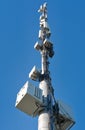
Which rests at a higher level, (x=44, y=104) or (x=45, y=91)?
(x=45, y=91)

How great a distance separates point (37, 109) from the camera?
18250 millimetres

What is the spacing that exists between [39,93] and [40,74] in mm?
2173

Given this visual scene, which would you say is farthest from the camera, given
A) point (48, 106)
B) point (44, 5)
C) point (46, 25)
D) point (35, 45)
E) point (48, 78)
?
point (44, 5)

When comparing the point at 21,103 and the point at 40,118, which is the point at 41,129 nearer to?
the point at 40,118

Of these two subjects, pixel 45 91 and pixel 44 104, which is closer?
pixel 44 104

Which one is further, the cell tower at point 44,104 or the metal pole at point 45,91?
the cell tower at point 44,104

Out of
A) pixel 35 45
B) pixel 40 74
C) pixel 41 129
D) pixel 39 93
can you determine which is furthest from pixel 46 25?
pixel 41 129

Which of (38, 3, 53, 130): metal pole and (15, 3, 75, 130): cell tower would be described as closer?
(38, 3, 53, 130): metal pole

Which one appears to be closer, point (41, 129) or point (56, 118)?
point (41, 129)

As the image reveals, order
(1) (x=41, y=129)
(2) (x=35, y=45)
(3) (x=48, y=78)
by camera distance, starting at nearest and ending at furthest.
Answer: (1) (x=41, y=129) → (3) (x=48, y=78) → (2) (x=35, y=45)

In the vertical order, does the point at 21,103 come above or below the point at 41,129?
above

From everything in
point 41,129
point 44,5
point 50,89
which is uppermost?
point 44,5

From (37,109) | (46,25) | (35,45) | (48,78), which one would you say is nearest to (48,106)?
(37,109)

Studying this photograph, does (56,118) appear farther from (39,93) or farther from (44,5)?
(44,5)
